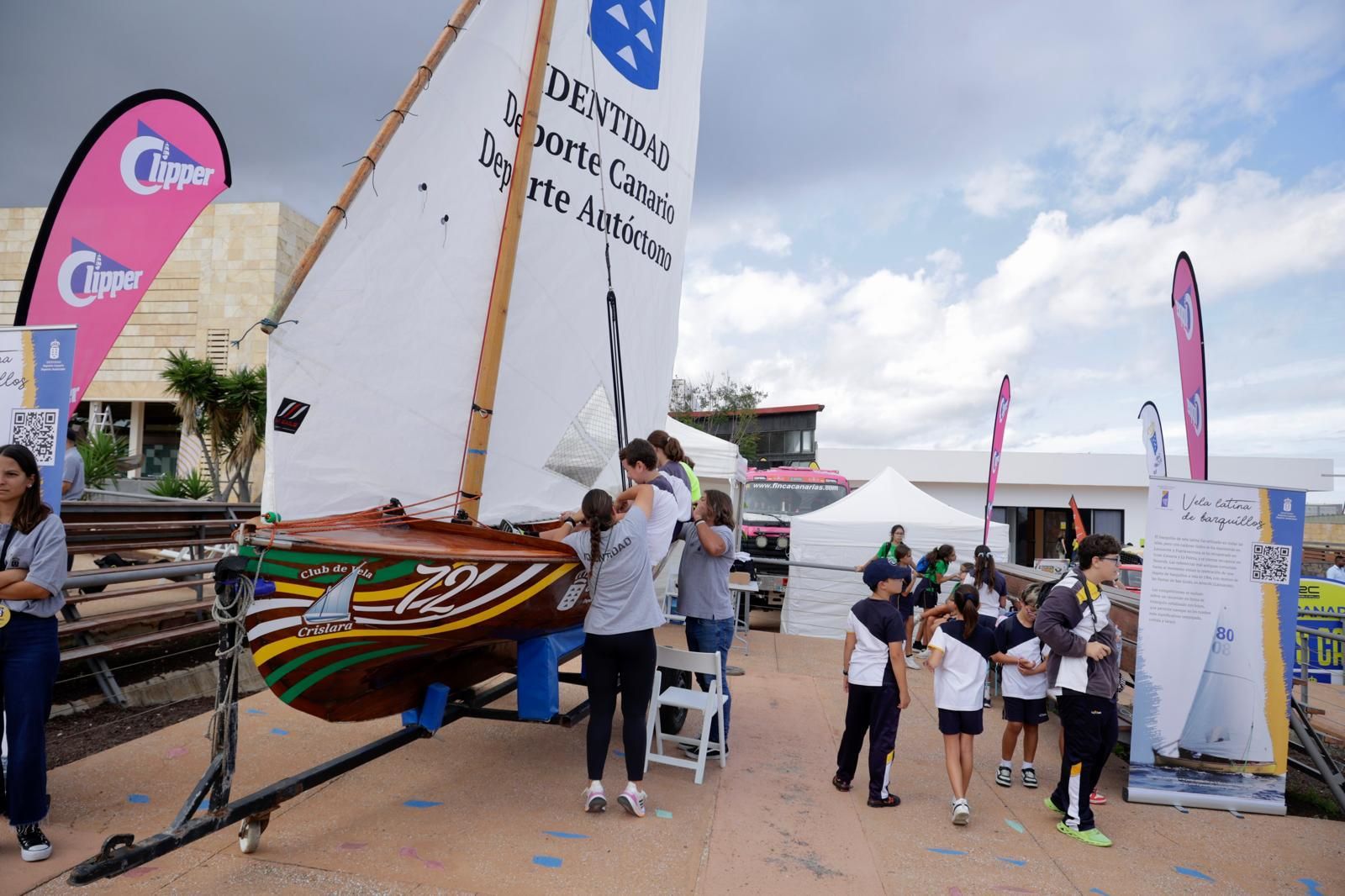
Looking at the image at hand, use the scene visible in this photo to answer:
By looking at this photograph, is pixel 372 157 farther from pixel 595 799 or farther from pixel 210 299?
pixel 210 299

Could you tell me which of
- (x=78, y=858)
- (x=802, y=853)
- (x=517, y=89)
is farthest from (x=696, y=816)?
(x=517, y=89)

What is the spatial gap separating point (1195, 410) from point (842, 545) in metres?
4.78

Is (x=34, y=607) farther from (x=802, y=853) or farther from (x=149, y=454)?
(x=149, y=454)

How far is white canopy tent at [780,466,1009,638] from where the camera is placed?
10969 mm

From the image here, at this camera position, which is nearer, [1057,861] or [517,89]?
[1057,861]

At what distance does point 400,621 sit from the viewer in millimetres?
3184

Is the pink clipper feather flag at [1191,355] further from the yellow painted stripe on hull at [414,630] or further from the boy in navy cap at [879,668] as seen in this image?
the yellow painted stripe on hull at [414,630]

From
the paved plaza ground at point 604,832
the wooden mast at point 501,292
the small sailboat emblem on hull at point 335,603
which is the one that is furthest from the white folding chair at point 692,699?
the small sailboat emblem on hull at point 335,603

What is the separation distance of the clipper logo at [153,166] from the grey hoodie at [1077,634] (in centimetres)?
609

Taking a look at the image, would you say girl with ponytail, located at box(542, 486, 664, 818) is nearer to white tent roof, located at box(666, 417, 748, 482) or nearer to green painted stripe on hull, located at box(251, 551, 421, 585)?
green painted stripe on hull, located at box(251, 551, 421, 585)

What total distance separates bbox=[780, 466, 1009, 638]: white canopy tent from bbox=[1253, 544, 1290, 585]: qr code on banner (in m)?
6.10

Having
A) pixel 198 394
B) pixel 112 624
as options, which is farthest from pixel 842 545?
pixel 198 394

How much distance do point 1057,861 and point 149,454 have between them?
104ft

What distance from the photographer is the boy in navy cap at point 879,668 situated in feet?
14.2
